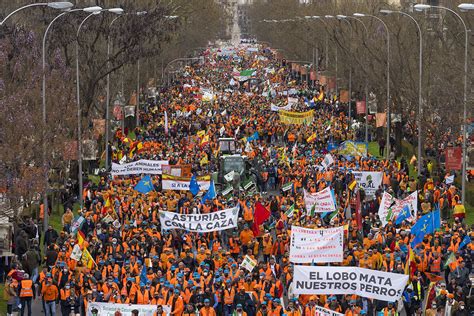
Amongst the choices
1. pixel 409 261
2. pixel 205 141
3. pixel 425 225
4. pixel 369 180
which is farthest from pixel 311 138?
pixel 409 261

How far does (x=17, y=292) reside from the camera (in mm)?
26141

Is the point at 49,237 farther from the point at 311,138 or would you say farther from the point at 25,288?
the point at 311,138

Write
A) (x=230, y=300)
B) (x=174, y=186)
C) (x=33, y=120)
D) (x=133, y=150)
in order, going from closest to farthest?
(x=230, y=300), (x=33, y=120), (x=174, y=186), (x=133, y=150)

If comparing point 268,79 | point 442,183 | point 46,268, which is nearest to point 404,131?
point 442,183

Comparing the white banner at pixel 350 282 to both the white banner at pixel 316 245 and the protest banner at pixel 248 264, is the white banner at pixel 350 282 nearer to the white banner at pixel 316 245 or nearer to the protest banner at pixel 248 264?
the protest banner at pixel 248 264

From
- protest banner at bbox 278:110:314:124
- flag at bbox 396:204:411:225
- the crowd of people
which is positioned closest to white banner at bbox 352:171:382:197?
the crowd of people

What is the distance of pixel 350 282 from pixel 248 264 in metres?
3.45

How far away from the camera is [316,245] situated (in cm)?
2869

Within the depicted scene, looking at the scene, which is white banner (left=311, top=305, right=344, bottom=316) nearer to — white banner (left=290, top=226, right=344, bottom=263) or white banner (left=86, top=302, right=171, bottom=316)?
white banner (left=86, top=302, right=171, bottom=316)

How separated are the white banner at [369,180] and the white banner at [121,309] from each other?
18.3 metres

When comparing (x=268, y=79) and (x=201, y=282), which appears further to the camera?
(x=268, y=79)

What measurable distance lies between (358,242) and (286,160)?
1839cm

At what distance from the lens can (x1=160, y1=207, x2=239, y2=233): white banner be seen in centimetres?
3194

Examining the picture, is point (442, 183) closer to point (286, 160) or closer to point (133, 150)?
point (286, 160)
